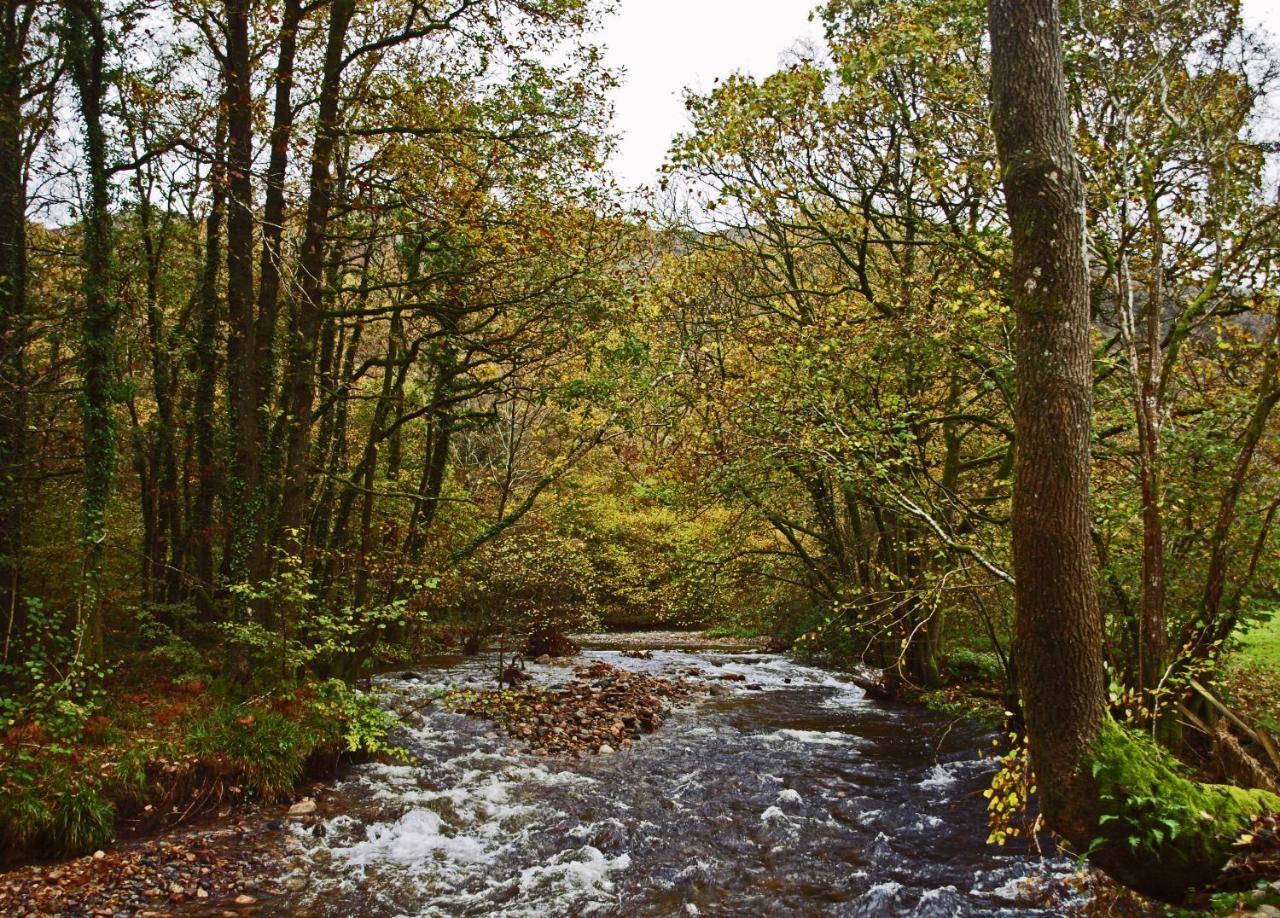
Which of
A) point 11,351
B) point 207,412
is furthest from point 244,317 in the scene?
point 207,412

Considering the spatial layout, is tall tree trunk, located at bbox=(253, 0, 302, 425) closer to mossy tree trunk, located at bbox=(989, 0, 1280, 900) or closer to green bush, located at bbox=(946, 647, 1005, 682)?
mossy tree trunk, located at bbox=(989, 0, 1280, 900)

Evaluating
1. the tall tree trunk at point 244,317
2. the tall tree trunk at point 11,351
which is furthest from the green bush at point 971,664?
the tall tree trunk at point 11,351

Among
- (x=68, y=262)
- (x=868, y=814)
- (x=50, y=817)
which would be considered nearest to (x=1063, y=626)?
(x=868, y=814)

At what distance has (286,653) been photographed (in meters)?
9.05

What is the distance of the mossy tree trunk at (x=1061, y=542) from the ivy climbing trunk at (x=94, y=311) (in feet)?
29.5

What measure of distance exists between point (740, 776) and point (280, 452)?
8.10 m

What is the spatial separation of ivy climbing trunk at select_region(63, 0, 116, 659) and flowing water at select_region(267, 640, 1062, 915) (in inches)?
154

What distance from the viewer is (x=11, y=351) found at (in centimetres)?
796

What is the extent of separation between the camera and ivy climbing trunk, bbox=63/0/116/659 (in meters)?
8.15

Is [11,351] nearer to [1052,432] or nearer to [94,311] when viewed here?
[94,311]

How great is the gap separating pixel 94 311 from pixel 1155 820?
1100 centimetres

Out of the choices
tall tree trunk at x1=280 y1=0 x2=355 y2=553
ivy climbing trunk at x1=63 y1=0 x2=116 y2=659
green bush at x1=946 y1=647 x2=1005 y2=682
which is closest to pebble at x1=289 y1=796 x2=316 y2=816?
ivy climbing trunk at x1=63 y1=0 x2=116 y2=659

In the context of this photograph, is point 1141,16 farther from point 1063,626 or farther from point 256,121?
point 256,121

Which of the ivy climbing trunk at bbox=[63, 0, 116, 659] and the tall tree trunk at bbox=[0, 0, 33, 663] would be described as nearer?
the tall tree trunk at bbox=[0, 0, 33, 663]
